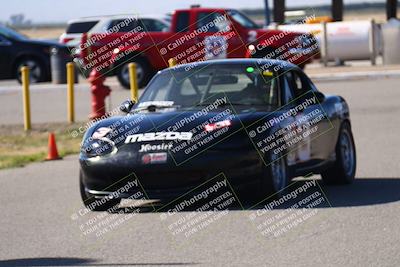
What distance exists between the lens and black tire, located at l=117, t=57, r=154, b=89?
2856 cm

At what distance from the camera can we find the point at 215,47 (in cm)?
2802

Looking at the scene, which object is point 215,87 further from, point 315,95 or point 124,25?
point 124,25

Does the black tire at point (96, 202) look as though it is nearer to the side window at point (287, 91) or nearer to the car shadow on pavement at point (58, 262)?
the side window at point (287, 91)

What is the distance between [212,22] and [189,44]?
1126mm

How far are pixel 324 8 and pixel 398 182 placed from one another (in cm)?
12858

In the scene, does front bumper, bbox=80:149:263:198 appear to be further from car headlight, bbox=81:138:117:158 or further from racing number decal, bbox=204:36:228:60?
racing number decal, bbox=204:36:228:60

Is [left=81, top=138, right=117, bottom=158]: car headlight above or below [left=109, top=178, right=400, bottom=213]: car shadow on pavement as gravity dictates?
above

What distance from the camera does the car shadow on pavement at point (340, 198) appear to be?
10456 millimetres

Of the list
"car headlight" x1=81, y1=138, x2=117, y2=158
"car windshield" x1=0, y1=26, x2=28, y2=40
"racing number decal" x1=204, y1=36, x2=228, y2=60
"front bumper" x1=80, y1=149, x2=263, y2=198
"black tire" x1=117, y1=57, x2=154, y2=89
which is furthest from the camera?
"car windshield" x1=0, y1=26, x2=28, y2=40

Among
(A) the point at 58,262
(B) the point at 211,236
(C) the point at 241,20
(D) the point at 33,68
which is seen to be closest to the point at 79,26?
(D) the point at 33,68

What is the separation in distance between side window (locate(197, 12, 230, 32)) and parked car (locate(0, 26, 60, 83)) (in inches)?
186

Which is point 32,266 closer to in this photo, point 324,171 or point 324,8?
point 324,171

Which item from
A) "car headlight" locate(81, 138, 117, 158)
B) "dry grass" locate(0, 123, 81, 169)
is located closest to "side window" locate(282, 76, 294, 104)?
"car headlight" locate(81, 138, 117, 158)

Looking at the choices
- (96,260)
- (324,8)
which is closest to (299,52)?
(96,260)
